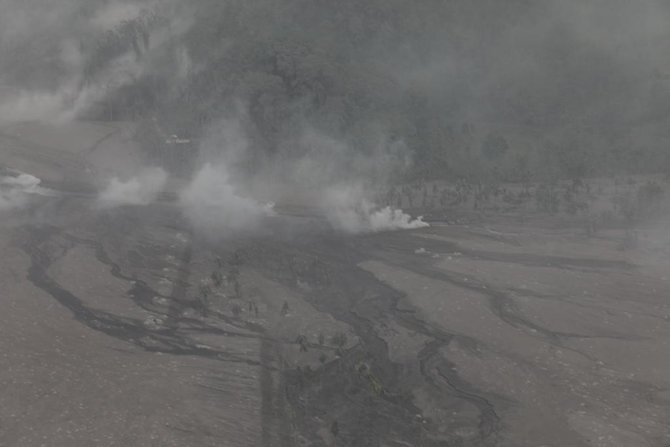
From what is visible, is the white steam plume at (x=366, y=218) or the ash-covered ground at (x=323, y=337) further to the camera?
the white steam plume at (x=366, y=218)

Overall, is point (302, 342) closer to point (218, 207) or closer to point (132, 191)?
point (218, 207)

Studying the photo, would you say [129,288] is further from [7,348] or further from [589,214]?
[589,214]

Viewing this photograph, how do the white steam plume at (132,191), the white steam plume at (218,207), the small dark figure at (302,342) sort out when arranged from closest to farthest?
the small dark figure at (302,342) → the white steam plume at (218,207) → the white steam plume at (132,191)

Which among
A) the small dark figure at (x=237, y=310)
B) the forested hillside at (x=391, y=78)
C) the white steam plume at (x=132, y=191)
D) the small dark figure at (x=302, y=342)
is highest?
the forested hillside at (x=391, y=78)

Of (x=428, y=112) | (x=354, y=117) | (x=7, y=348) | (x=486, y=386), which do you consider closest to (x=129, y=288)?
(x=7, y=348)

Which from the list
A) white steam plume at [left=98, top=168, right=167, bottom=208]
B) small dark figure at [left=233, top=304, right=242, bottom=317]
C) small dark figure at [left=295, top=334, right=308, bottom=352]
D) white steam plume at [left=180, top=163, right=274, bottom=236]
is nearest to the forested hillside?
white steam plume at [left=180, top=163, right=274, bottom=236]

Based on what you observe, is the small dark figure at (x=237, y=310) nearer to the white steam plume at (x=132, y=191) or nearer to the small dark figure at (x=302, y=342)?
the small dark figure at (x=302, y=342)

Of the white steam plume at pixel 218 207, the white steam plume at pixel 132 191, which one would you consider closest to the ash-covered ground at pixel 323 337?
the white steam plume at pixel 218 207

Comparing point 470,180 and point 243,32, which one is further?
point 243,32
